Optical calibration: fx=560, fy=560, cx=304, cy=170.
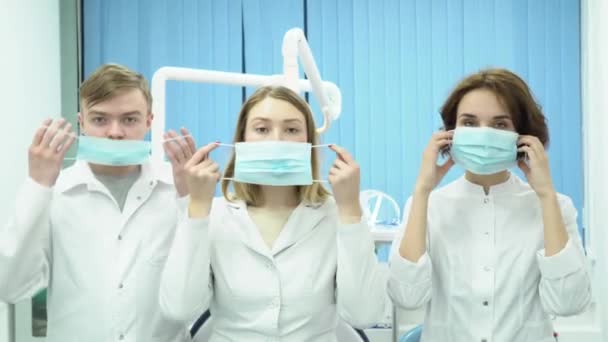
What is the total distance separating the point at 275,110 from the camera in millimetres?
1670

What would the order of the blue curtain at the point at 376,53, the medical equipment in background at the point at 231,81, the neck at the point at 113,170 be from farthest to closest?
1. the blue curtain at the point at 376,53
2. the medical equipment in background at the point at 231,81
3. the neck at the point at 113,170

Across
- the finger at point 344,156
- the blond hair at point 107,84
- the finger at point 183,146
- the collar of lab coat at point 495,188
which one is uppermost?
the blond hair at point 107,84

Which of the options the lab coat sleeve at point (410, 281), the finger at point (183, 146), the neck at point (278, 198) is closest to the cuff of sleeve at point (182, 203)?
the finger at point (183, 146)

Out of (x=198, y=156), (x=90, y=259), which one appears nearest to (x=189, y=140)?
(x=198, y=156)

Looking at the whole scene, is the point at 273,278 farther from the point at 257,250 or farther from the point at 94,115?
the point at 94,115

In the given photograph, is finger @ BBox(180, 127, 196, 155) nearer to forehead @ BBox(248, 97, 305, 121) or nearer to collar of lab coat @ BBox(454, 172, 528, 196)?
forehead @ BBox(248, 97, 305, 121)

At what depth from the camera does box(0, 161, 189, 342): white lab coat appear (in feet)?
5.29

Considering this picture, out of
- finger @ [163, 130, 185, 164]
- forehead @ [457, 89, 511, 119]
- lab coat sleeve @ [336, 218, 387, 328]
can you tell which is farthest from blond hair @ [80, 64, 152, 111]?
forehead @ [457, 89, 511, 119]

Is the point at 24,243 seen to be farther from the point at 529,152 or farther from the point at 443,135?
the point at 529,152

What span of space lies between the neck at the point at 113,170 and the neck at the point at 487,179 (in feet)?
3.57

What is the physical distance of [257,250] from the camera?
1.58 meters

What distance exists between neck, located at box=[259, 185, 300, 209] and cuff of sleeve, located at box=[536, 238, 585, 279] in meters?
0.74

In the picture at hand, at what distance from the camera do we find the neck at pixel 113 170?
5.97 feet

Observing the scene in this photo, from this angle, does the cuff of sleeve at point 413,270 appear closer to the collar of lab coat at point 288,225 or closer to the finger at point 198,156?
the collar of lab coat at point 288,225
